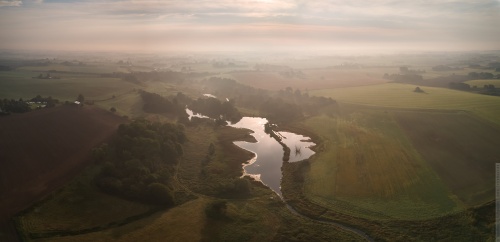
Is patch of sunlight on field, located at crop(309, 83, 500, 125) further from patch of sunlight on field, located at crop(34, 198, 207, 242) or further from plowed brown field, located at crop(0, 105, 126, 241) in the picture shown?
plowed brown field, located at crop(0, 105, 126, 241)

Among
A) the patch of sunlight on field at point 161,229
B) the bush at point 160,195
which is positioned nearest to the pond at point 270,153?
the patch of sunlight on field at point 161,229

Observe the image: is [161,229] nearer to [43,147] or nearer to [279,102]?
[43,147]

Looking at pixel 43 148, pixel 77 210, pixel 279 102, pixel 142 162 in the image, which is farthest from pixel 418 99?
pixel 43 148

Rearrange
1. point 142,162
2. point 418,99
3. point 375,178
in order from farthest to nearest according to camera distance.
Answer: point 418,99
point 142,162
point 375,178

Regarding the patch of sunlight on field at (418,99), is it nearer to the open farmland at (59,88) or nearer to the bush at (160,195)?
the bush at (160,195)

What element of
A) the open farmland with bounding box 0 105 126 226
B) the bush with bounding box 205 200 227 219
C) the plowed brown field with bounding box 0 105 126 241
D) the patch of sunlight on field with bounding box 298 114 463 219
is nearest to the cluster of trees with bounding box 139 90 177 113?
the plowed brown field with bounding box 0 105 126 241

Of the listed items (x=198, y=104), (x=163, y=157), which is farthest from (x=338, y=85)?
(x=163, y=157)
